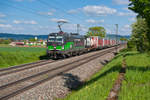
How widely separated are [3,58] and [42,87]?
1258 cm

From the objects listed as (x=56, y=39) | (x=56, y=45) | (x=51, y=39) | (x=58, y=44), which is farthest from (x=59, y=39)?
(x=51, y=39)

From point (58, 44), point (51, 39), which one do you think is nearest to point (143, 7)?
point (58, 44)

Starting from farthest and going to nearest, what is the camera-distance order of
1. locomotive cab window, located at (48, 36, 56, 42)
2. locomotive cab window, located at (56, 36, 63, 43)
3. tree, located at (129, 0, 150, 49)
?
locomotive cab window, located at (48, 36, 56, 42) → locomotive cab window, located at (56, 36, 63, 43) → tree, located at (129, 0, 150, 49)

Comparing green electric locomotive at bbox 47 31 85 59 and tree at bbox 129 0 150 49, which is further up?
tree at bbox 129 0 150 49

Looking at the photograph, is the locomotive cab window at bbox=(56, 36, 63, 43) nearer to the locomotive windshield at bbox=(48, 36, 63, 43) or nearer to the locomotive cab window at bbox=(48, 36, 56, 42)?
the locomotive windshield at bbox=(48, 36, 63, 43)

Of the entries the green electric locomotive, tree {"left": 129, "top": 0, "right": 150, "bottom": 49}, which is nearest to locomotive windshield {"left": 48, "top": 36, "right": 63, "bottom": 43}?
the green electric locomotive

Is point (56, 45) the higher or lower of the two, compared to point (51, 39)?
lower

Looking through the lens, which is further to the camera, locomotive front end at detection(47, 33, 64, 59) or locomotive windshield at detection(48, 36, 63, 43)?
locomotive windshield at detection(48, 36, 63, 43)

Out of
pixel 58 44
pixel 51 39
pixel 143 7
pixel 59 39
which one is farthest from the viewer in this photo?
pixel 51 39

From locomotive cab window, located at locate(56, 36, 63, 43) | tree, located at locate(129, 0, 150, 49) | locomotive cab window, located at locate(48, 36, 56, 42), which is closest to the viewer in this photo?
tree, located at locate(129, 0, 150, 49)

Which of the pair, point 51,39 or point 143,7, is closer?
point 143,7

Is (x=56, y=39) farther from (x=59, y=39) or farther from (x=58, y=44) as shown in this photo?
(x=58, y=44)

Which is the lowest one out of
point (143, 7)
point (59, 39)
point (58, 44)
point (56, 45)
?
point (56, 45)

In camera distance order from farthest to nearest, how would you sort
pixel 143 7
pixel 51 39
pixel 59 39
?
pixel 51 39, pixel 59 39, pixel 143 7
